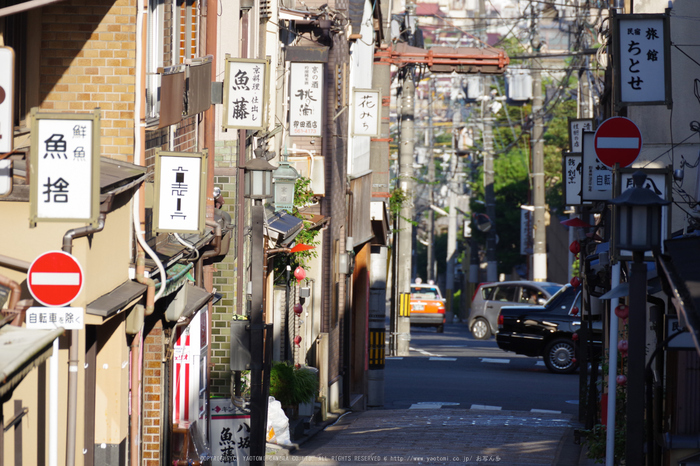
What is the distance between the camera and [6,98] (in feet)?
23.2

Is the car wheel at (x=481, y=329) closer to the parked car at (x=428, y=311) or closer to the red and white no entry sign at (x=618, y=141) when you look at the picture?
the parked car at (x=428, y=311)

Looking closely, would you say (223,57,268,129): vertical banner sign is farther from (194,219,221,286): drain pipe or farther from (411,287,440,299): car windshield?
(411,287,440,299): car windshield

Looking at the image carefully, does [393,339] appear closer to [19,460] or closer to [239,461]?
[239,461]

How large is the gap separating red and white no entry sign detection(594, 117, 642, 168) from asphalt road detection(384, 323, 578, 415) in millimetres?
9425

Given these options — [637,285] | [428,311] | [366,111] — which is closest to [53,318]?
[637,285]

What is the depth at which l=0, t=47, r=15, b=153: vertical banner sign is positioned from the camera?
23.0ft

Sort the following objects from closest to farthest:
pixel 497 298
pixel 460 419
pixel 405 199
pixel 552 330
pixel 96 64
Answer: pixel 96 64, pixel 460 419, pixel 552 330, pixel 405 199, pixel 497 298

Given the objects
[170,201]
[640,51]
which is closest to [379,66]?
[640,51]

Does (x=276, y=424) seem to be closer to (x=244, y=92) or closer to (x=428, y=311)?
(x=244, y=92)

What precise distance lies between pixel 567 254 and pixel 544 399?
2737cm

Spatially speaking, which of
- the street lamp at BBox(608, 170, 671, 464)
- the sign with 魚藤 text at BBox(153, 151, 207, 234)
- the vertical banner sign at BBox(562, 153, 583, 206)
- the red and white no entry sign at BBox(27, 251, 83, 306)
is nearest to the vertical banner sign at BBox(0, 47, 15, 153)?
the red and white no entry sign at BBox(27, 251, 83, 306)

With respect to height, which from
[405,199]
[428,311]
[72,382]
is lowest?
[428,311]

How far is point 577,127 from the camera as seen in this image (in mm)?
19625

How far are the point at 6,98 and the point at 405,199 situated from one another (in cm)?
2288
